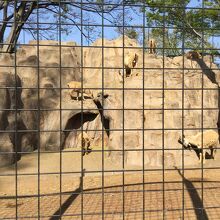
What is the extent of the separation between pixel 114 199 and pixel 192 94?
582 cm

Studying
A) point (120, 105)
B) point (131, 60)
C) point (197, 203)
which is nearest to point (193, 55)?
point (131, 60)

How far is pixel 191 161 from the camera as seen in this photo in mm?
10203

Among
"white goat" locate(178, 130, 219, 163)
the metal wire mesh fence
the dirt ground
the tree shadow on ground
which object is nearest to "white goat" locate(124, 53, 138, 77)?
the metal wire mesh fence

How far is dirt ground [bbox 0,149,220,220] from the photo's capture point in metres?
3.83

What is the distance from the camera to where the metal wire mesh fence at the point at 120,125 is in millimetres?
3639

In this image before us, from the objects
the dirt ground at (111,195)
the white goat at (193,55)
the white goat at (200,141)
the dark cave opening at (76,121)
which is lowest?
the dirt ground at (111,195)

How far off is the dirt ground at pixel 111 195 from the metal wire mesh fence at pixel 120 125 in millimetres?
19

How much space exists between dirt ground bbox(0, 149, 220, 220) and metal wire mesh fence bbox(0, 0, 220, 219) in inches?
0.8

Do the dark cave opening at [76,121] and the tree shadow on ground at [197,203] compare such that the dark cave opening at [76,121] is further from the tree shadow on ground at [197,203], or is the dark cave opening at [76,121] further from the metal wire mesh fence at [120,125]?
the tree shadow on ground at [197,203]

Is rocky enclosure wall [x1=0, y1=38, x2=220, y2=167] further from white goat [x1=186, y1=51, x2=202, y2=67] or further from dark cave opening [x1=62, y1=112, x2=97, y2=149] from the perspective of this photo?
white goat [x1=186, y1=51, x2=202, y2=67]

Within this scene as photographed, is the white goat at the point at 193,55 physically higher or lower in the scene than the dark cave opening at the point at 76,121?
higher

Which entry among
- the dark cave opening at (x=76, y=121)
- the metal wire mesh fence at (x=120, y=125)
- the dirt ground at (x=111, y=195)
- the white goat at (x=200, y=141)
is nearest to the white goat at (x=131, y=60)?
the metal wire mesh fence at (x=120, y=125)

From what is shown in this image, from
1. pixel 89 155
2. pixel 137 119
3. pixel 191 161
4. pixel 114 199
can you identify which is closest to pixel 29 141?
pixel 89 155

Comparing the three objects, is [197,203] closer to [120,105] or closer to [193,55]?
[120,105]
